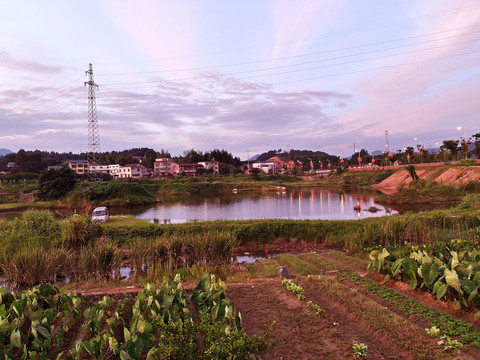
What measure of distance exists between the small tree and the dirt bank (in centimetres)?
4998

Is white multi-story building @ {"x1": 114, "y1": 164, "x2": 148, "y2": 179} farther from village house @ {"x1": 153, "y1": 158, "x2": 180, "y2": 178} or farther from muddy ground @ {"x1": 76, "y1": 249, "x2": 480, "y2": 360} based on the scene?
muddy ground @ {"x1": 76, "y1": 249, "x2": 480, "y2": 360}

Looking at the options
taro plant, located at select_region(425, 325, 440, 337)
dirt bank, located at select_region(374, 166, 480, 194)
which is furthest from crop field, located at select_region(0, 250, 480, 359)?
dirt bank, located at select_region(374, 166, 480, 194)

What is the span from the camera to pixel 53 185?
4281 cm

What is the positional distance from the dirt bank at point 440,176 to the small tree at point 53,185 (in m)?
50.0

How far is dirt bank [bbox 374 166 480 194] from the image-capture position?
43000mm

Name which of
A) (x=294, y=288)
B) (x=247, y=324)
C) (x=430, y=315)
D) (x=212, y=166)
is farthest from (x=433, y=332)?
(x=212, y=166)

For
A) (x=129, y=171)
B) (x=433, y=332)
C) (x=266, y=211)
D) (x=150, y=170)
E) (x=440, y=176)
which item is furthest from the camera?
(x=150, y=170)

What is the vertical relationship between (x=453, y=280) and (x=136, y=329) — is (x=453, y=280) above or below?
above

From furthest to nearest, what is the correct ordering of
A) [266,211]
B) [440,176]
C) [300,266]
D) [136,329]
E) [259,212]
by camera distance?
[440,176] < [266,211] < [259,212] < [300,266] < [136,329]

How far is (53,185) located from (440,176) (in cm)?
5708

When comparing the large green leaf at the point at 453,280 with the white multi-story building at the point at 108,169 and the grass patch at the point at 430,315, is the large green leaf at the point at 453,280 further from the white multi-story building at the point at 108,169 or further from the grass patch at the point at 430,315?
the white multi-story building at the point at 108,169

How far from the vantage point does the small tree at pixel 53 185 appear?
140 ft

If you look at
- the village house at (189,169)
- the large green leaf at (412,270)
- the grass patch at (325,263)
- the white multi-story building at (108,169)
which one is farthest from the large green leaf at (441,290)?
the village house at (189,169)

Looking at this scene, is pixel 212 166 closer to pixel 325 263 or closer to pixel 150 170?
pixel 150 170
